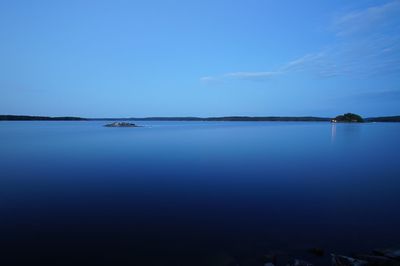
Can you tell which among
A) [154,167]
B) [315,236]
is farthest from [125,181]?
[315,236]

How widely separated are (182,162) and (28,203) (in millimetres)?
13261

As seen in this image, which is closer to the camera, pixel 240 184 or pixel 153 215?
pixel 153 215

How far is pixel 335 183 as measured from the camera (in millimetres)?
15922

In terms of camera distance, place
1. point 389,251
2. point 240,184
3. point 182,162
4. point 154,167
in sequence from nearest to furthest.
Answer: point 389,251 → point 240,184 → point 154,167 → point 182,162

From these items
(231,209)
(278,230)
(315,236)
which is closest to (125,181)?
(231,209)

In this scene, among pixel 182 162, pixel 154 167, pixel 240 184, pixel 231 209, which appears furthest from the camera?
pixel 182 162

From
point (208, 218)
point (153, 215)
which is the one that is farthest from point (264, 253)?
point (153, 215)

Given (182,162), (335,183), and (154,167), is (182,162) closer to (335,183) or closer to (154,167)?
(154,167)

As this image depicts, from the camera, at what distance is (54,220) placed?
9.41m

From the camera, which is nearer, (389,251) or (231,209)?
(389,251)

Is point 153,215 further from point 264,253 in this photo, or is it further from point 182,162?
point 182,162

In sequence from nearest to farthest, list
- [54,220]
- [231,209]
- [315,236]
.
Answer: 1. [315,236]
2. [54,220]
3. [231,209]

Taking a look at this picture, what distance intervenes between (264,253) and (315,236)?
2.21 meters

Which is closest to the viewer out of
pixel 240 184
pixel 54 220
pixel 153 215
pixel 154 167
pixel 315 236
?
pixel 315 236
